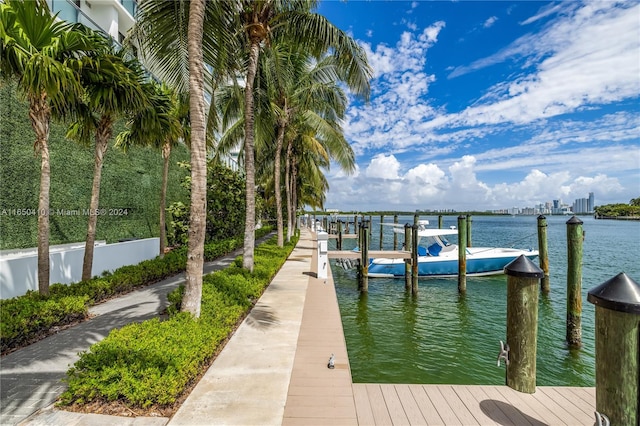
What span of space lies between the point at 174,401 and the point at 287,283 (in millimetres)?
7204

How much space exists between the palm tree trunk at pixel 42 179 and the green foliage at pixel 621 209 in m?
142

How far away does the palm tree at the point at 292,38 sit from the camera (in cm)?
958

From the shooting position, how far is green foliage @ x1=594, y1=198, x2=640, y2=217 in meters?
104

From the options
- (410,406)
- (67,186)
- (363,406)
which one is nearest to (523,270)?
(410,406)

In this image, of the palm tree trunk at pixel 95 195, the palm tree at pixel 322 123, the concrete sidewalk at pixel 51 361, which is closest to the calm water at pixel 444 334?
the concrete sidewalk at pixel 51 361

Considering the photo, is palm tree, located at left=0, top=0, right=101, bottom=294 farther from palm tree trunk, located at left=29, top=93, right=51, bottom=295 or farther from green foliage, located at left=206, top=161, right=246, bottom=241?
green foliage, located at left=206, top=161, right=246, bottom=241

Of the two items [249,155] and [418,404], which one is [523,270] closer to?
[418,404]

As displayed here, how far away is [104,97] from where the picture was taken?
23.8 ft

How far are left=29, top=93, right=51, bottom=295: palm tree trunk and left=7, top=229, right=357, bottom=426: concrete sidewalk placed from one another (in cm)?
147

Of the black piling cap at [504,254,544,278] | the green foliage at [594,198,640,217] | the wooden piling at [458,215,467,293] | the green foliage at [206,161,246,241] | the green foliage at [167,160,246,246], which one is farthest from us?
the green foliage at [594,198,640,217]

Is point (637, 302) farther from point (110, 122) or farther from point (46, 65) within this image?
point (110, 122)

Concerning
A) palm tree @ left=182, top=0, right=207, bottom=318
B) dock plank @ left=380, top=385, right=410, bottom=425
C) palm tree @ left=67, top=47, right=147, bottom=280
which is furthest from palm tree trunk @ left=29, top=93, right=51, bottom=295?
dock plank @ left=380, top=385, right=410, bottom=425

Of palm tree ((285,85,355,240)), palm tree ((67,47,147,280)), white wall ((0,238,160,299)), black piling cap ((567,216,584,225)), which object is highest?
palm tree ((285,85,355,240))

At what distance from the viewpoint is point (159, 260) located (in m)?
11.9
